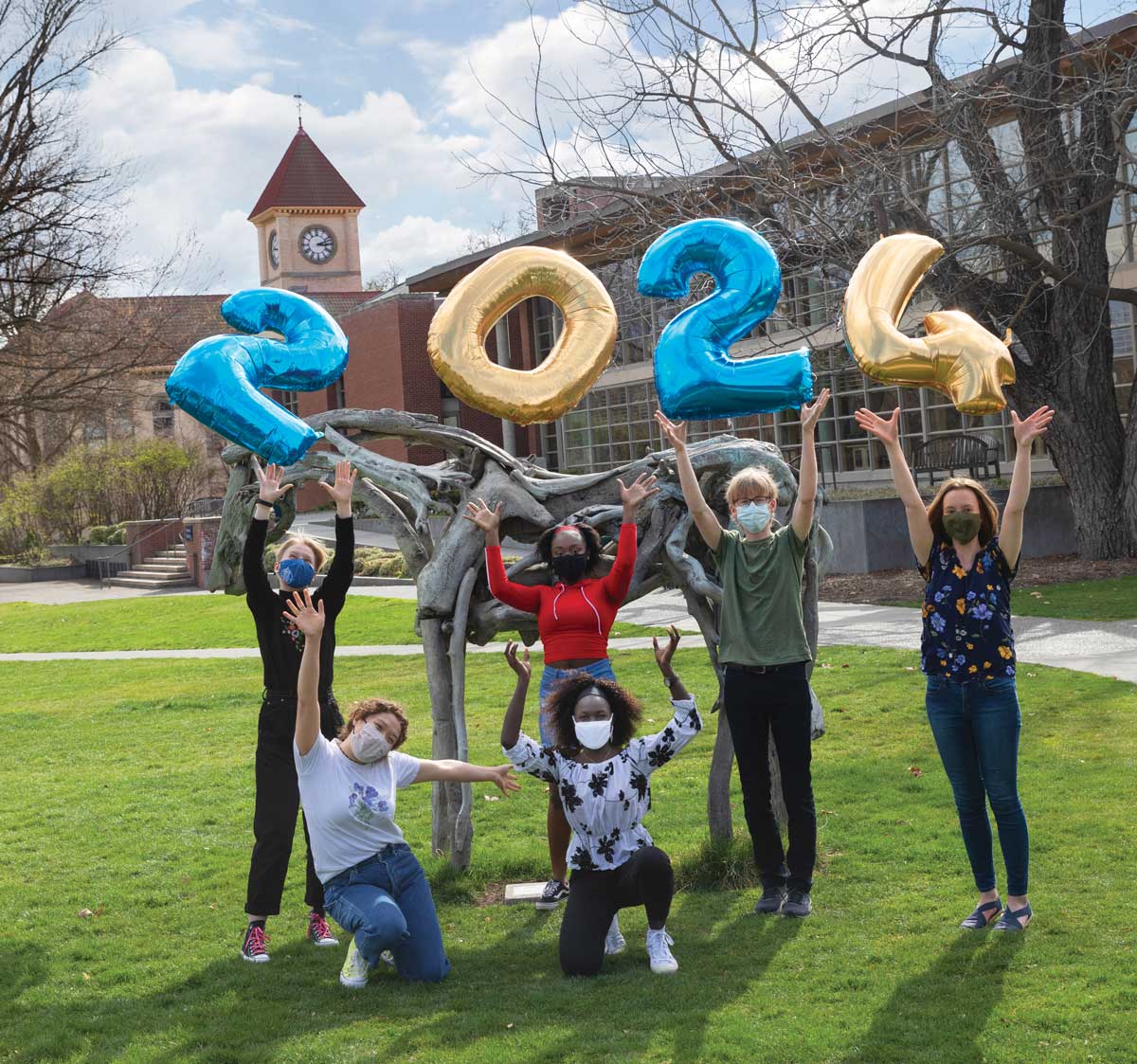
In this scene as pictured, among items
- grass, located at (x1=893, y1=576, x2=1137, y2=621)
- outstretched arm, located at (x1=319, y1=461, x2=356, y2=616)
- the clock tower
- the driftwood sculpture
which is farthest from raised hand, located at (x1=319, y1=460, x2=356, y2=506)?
the clock tower

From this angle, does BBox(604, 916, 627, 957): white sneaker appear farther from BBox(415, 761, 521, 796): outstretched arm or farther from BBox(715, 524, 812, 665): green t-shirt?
BBox(715, 524, 812, 665): green t-shirt

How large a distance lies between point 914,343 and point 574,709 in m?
2.13

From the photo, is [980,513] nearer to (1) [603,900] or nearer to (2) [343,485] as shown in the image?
→ (1) [603,900]

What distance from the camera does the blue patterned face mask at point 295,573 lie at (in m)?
5.45

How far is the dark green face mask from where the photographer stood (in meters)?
5.16

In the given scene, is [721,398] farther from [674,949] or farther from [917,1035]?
[917,1035]

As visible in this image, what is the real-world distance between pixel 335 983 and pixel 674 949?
140cm

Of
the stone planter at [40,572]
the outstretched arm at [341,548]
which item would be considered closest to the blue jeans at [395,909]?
the outstretched arm at [341,548]

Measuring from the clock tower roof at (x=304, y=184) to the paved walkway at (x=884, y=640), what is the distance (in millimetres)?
61519

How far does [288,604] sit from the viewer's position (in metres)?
5.41

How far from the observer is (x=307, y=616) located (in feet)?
16.4

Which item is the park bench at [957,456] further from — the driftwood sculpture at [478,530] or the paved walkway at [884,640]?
the driftwood sculpture at [478,530]

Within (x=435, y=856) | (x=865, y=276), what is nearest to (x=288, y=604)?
(x=435, y=856)

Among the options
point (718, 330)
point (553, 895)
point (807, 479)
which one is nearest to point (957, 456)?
point (718, 330)
